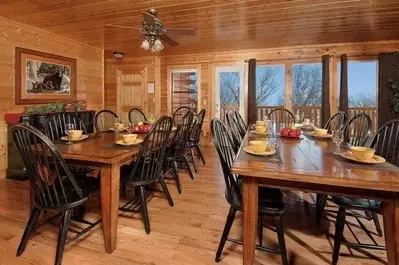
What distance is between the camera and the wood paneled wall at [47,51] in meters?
3.82

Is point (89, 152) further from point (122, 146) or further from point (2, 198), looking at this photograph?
point (2, 198)

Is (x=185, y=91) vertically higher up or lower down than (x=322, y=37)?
lower down

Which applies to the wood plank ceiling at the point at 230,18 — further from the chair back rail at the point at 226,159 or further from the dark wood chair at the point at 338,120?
the chair back rail at the point at 226,159

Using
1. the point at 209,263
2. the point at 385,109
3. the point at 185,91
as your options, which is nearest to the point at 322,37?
the point at 385,109

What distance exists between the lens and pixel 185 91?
6.95 meters

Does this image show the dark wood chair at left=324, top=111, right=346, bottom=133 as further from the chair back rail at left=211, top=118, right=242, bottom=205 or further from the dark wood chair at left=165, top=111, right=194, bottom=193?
the dark wood chair at left=165, top=111, right=194, bottom=193

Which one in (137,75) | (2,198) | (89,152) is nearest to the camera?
(89,152)

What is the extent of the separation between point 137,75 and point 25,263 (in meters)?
5.45

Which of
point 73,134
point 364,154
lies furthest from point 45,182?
point 364,154

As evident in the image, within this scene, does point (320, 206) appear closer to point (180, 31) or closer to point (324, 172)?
point (324, 172)

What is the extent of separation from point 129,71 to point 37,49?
252 centimetres

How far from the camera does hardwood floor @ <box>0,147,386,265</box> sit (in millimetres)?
1774

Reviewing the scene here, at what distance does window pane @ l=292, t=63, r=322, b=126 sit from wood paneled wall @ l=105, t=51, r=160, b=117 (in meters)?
3.46

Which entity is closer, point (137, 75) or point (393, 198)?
point (393, 198)
